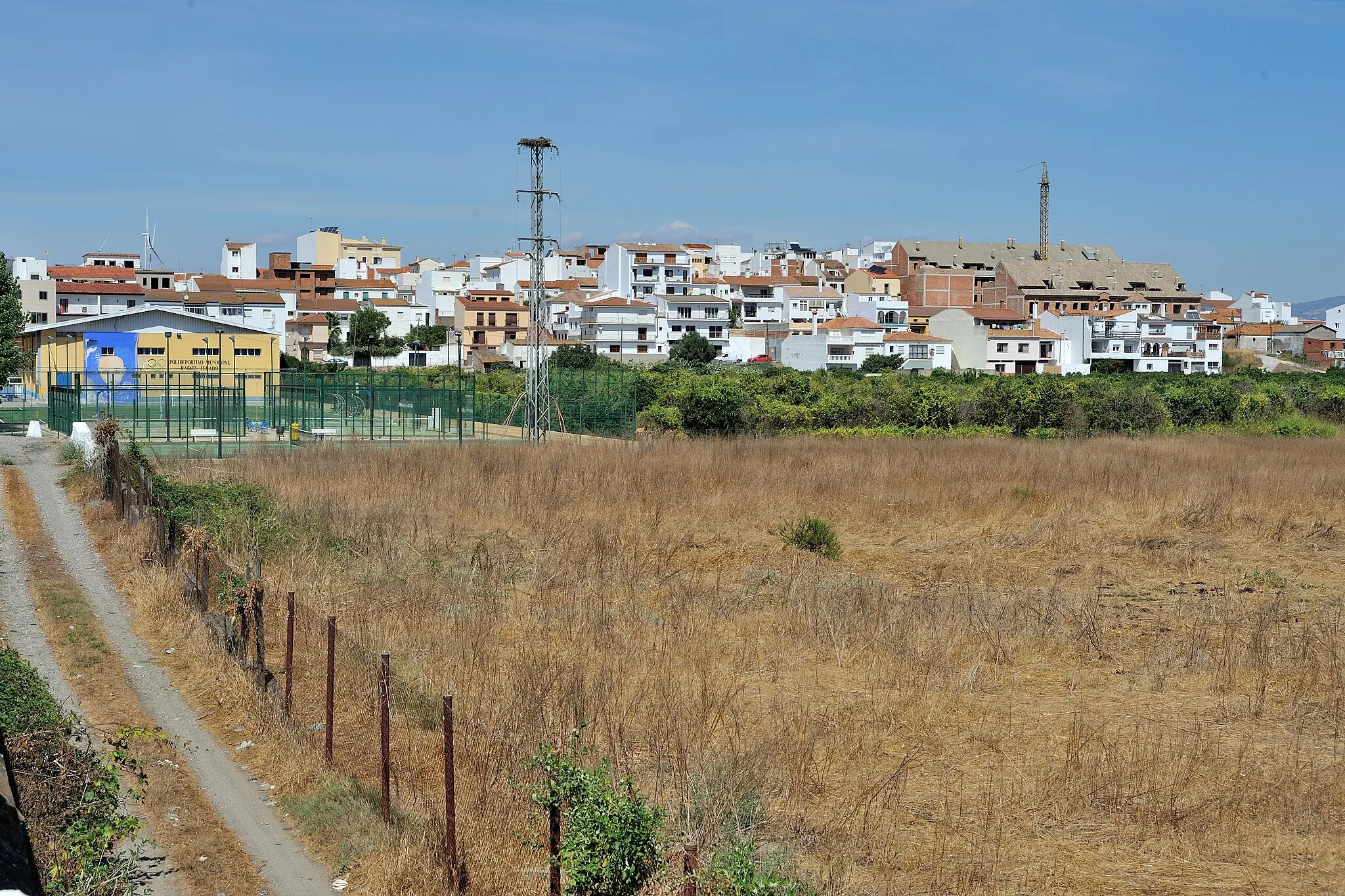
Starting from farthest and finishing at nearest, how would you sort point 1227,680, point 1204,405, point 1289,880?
point 1204,405
point 1227,680
point 1289,880

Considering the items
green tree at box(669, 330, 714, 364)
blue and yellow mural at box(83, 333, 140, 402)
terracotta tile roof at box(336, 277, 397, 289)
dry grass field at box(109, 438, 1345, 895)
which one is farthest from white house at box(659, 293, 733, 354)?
dry grass field at box(109, 438, 1345, 895)

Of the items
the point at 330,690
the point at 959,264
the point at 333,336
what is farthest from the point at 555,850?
the point at 959,264

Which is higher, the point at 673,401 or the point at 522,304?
the point at 522,304

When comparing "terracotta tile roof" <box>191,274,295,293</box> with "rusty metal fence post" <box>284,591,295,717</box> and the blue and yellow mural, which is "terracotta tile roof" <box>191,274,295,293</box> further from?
"rusty metal fence post" <box>284,591,295,717</box>

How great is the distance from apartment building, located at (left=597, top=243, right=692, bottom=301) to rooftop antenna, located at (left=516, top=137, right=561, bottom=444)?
8007 cm

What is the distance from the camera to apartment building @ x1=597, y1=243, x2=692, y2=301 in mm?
120938

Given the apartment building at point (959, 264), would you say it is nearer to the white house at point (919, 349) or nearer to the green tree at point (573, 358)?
the white house at point (919, 349)

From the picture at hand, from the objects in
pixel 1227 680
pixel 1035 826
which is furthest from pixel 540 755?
pixel 1227 680

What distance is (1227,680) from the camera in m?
12.8

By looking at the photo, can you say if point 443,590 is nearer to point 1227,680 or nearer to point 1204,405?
point 1227,680

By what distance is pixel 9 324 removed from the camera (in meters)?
44.7

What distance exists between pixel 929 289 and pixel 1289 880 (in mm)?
125991

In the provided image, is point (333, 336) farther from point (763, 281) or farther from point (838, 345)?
point (838, 345)

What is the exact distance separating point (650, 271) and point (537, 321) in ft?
279
